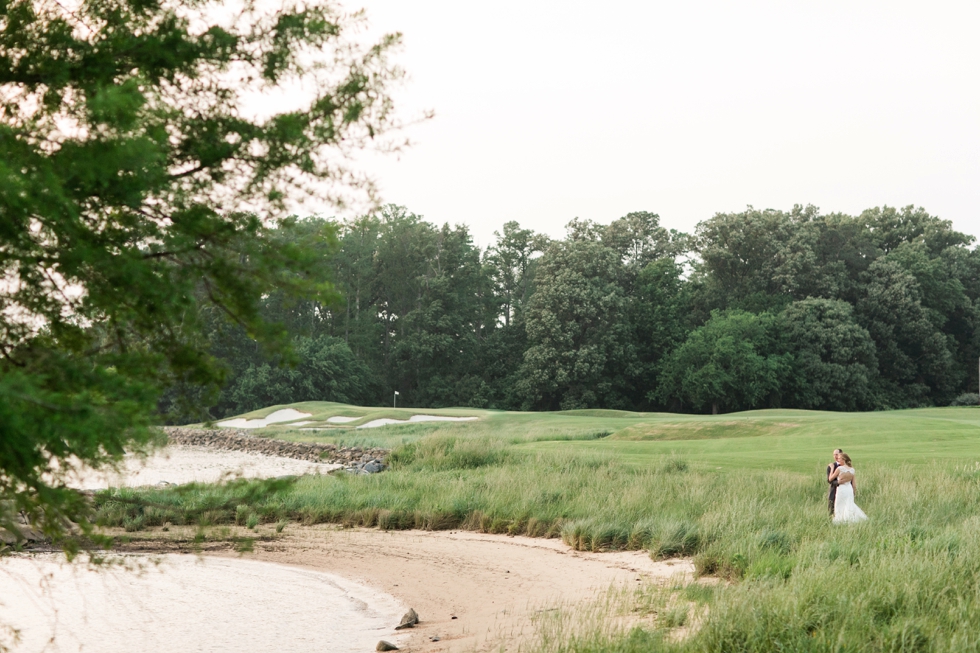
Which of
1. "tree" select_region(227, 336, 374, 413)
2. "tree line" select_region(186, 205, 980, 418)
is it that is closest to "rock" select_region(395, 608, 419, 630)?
"tree line" select_region(186, 205, 980, 418)

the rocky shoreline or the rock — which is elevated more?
the rocky shoreline

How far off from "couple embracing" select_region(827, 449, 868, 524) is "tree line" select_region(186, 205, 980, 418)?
39883 mm

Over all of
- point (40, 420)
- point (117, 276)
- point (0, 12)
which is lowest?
point (40, 420)

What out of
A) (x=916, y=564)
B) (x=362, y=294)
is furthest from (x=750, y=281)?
(x=916, y=564)

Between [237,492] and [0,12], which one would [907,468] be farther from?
[0,12]

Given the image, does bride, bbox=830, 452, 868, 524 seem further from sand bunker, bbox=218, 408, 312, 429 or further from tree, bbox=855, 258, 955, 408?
tree, bbox=855, 258, 955, 408

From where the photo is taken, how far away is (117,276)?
189 inches

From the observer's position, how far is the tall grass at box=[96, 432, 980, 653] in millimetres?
6945

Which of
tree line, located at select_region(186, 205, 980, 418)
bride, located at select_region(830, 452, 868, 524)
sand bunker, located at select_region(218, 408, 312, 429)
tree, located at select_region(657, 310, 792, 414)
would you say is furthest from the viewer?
tree line, located at select_region(186, 205, 980, 418)

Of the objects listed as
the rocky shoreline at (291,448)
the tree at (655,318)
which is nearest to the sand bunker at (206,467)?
the rocky shoreline at (291,448)

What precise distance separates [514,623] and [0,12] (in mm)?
6959

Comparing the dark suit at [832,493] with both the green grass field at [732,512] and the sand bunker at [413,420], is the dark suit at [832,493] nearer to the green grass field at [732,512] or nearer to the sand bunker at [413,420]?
the green grass field at [732,512]

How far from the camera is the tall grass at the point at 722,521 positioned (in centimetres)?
695

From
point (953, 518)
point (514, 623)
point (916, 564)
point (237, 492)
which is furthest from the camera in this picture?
point (953, 518)
